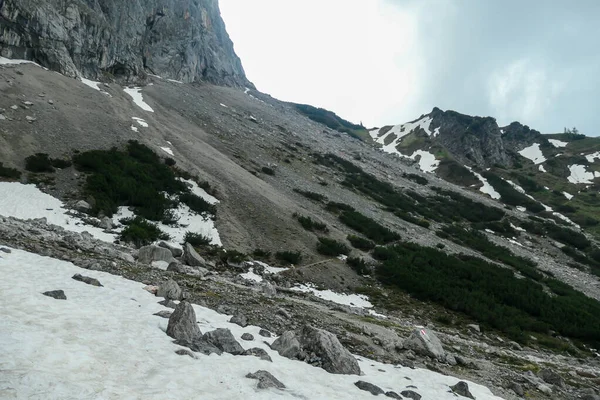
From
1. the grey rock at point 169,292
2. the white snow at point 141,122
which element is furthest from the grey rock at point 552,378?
the white snow at point 141,122

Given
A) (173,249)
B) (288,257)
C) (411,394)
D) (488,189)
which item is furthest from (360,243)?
(488,189)

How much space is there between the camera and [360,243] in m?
28.1

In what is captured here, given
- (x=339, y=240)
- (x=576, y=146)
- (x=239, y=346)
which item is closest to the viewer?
(x=239, y=346)

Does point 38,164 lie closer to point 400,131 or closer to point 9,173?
point 9,173

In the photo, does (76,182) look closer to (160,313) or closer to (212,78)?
(160,313)

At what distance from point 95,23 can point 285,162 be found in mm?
34949

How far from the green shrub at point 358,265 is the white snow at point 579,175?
101m

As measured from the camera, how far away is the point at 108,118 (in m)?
35.4

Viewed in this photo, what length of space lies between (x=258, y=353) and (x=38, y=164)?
23559mm

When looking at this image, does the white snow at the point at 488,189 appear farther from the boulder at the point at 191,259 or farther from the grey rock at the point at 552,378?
the boulder at the point at 191,259

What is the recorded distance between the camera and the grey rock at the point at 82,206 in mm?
20281

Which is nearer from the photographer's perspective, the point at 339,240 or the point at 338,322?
the point at 338,322

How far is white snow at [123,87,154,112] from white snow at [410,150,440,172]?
217ft

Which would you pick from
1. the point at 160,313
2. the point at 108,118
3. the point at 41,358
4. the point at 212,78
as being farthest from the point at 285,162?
the point at 212,78
